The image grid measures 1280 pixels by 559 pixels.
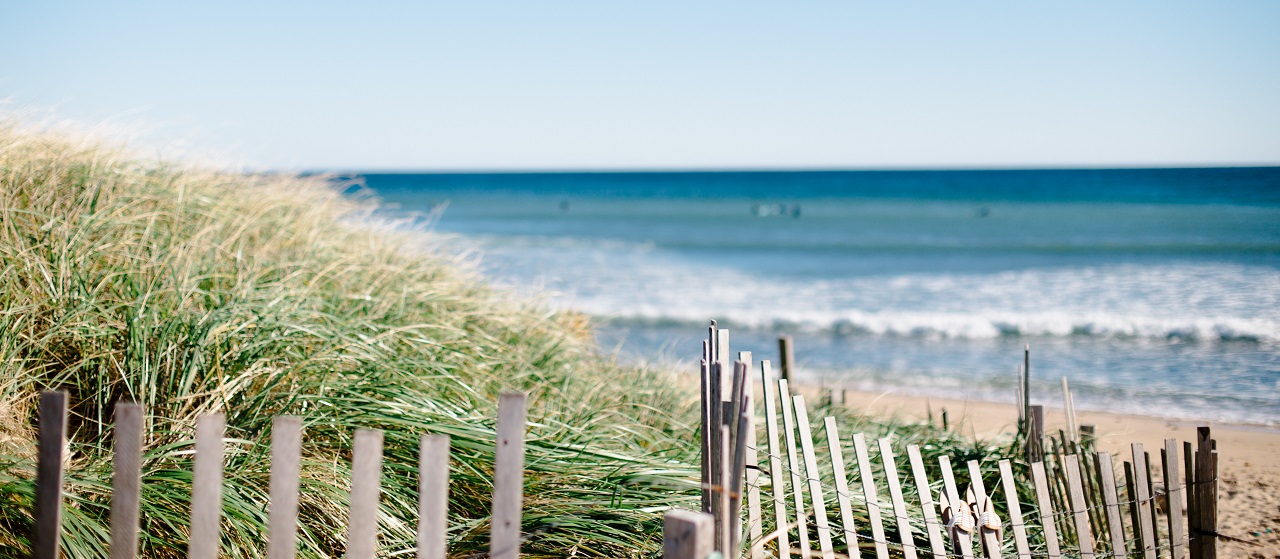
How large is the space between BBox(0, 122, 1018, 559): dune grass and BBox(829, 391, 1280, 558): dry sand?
5.82 feet

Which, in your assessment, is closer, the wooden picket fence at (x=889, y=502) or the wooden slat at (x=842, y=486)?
the wooden picket fence at (x=889, y=502)

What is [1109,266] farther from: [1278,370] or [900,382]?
[900,382]

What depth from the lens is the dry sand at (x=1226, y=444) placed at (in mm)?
5176

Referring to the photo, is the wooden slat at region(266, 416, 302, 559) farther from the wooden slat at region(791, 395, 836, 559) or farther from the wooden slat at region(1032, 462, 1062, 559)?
the wooden slat at region(1032, 462, 1062, 559)

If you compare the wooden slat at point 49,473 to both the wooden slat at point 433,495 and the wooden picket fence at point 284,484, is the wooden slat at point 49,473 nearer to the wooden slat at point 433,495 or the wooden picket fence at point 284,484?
the wooden picket fence at point 284,484

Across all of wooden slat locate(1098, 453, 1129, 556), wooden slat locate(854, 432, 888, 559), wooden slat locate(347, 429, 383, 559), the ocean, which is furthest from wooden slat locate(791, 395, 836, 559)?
the ocean

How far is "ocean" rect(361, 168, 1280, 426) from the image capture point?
35.2ft

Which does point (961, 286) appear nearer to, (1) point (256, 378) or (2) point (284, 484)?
(1) point (256, 378)

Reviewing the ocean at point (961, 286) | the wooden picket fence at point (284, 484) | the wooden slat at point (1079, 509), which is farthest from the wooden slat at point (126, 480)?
the ocean at point (961, 286)

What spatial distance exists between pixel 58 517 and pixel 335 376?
1.75m

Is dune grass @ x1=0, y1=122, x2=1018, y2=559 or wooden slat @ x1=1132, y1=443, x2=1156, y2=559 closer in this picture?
dune grass @ x1=0, y1=122, x2=1018, y2=559

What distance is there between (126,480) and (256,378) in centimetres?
176

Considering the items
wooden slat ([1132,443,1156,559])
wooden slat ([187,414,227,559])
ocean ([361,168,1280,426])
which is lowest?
ocean ([361,168,1280,426])

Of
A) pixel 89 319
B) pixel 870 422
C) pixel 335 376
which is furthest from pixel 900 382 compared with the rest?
pixel 89 319
